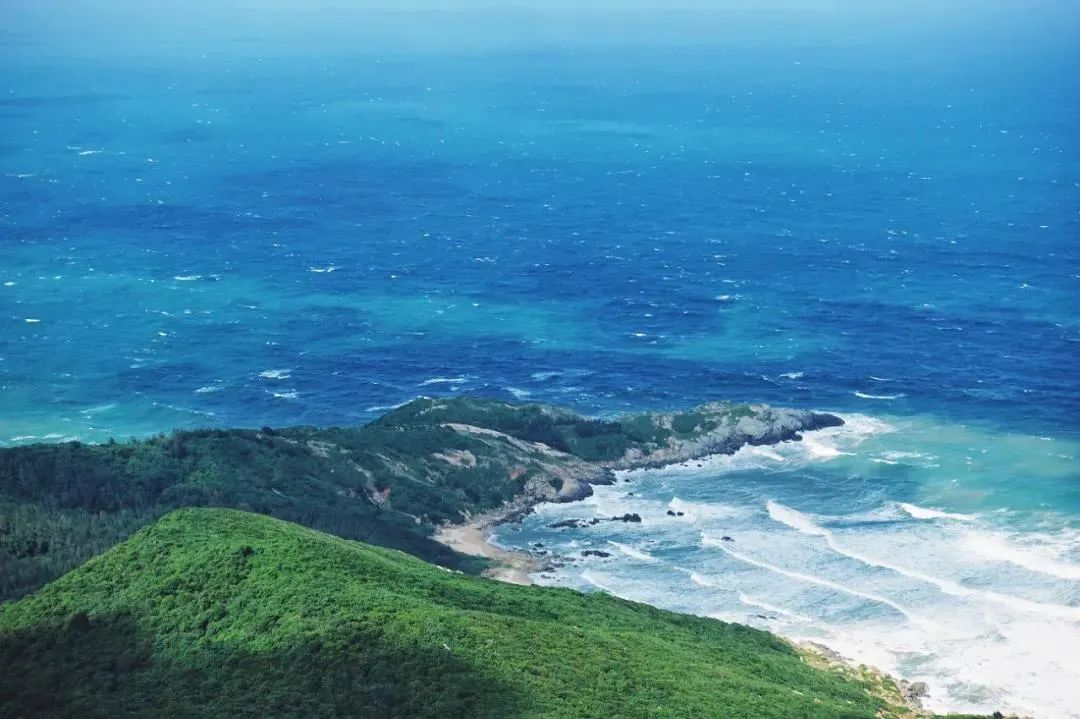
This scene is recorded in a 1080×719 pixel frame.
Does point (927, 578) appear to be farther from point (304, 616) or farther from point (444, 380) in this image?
point (444, 380)

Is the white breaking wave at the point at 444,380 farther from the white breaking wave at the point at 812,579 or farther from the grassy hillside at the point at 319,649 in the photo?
the grassy hillside at the point at 319,649

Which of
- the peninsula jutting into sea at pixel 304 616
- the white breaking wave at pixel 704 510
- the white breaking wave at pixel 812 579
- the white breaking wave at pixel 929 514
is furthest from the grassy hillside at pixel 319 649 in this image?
the white breaking wave at pixel 929 514

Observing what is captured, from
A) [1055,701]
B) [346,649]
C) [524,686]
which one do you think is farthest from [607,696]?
[1055,701]

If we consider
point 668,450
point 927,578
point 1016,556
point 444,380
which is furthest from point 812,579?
point 444,380

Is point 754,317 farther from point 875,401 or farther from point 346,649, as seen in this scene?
point 346,649

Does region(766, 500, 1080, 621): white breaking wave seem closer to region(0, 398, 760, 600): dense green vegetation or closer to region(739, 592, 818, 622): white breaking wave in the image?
region(739, 592, 818, 622): white breaking wave
